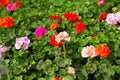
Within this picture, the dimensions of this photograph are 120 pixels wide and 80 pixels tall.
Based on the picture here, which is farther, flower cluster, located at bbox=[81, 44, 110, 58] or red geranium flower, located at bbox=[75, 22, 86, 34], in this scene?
red geranium flower, located at bbox=[75, 22, 86, 34]

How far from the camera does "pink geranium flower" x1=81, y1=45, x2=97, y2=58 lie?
9.83 ft

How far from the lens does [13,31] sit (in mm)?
3611

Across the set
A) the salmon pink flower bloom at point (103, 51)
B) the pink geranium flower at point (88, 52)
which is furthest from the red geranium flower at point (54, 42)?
the salmon pink flower bloom at point (103, 51)

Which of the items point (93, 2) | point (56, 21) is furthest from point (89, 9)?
point (56, 21)

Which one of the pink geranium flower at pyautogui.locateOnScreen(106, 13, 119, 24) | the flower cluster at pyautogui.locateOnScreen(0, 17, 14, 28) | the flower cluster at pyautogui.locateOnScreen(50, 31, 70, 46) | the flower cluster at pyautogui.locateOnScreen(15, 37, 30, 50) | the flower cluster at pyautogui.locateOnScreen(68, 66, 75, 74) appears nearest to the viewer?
the flower cluster at pyautogui.locateOnScreen(68, 66, 75, 74)

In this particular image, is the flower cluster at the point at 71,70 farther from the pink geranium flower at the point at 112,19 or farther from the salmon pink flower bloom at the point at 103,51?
the pink geranium flower at the point at 112,19

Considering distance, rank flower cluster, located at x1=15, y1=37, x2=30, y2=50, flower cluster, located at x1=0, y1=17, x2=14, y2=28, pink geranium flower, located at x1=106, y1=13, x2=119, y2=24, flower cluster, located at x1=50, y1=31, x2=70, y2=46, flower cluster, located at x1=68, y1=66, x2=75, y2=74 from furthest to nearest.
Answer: flower cluster, located at x1=0, y1=17, x2=14, y2=28, pink geranium flower, located at x1=106, y1=13, x2=119, y2=24, flower cluster, located at x1=15, y1=37, x2=30, y2=50, flower cluster, located at x1=50, y1=31, x2=70, y2=46, flower cluster, located at x1=68, y1=66, x2=75, y2=74

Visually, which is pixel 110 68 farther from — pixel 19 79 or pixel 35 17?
pixel 35 17

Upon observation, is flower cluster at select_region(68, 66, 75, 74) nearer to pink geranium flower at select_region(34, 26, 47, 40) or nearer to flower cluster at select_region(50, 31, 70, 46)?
flower cluster at select_region(50, 31, 70, 46)

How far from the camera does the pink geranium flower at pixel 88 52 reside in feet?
9.83

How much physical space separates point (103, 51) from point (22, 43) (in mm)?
744

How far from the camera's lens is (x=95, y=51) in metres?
3.01

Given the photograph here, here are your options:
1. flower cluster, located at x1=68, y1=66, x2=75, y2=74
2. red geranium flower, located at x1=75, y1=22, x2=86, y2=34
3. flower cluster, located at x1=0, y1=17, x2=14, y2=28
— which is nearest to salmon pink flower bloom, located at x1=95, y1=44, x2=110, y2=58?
flower cluster, located at x1=68, y1=66, x2=75, y2=74

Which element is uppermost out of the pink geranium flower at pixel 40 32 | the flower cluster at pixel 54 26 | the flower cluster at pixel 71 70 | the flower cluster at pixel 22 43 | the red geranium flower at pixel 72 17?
the red geranium flower at pixel 72 17
